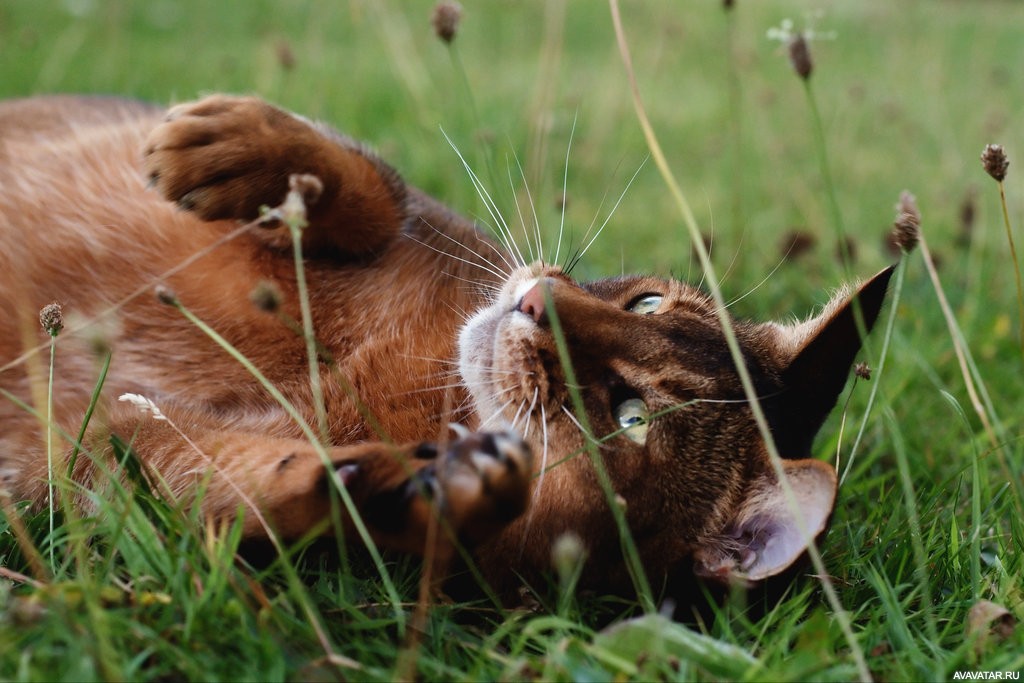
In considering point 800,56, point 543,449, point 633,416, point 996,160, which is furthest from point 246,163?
point 996,160

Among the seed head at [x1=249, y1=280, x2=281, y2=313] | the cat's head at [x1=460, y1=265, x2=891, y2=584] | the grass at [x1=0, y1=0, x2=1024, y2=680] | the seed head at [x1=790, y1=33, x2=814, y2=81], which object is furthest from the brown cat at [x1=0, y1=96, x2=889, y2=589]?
the seed head at [x1=790, y1=33, x2=814, y2=81]

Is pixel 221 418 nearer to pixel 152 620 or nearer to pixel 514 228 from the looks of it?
pixel 152 620

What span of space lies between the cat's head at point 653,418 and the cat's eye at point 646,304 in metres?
0.11

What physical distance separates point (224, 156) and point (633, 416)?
3.49ft

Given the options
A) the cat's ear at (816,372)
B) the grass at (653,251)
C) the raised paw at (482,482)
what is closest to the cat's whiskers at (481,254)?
the grass at (653,251)

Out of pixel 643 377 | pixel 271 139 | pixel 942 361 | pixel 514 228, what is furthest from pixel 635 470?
pixel 942 361

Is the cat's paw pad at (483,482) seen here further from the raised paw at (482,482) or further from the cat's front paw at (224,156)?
the cat's front paw at (224,156)

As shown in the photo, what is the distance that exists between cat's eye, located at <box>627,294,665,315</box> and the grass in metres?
0.51

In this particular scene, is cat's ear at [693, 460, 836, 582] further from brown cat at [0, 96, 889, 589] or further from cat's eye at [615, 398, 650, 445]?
cat's eye at [615, 398, 650, 445]

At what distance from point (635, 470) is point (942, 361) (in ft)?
6.13

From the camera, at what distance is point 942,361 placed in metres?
3.32

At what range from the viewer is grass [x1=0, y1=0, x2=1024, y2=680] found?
149 cm

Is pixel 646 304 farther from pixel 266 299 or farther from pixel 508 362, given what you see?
pixel 266 299

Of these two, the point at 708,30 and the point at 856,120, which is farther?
the point at 708,30
